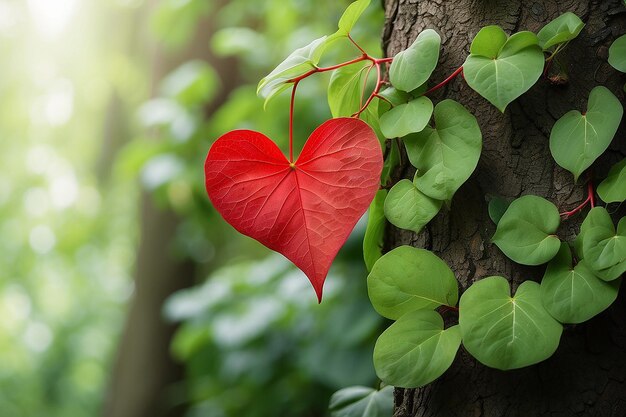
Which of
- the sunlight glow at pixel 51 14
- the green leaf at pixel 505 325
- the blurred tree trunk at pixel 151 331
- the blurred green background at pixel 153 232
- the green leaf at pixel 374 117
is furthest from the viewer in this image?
the sunlight glow at pixel 51 14

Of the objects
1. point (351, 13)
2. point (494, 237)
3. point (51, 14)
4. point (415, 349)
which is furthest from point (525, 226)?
point (51, 14)

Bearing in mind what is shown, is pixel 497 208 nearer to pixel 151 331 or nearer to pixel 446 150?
pixel 446 150

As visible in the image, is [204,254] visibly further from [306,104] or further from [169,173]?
[306,104]

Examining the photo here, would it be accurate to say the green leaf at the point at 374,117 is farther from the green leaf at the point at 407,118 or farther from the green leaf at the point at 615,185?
the green leaf at the point at 615,185

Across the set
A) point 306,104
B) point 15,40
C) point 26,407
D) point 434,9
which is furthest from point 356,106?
point 26,407

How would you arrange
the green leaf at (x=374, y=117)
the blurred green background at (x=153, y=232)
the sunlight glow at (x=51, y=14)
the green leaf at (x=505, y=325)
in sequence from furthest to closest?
the sunlight glow at (x=51, y=14), the blurred green background at (x=153, y=232), the green leaf at (x=374, y=117), the green leaf at (x=505, y=325)

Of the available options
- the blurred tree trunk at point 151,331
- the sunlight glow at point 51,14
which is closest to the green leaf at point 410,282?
the blurred tree trunk at point 151,331
